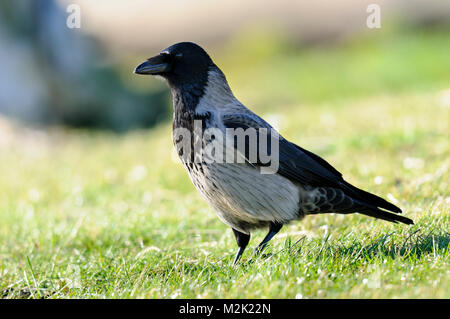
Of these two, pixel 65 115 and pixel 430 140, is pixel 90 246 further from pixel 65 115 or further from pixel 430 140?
pixel 65 115

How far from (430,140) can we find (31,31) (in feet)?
34.4

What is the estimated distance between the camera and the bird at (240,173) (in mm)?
3998

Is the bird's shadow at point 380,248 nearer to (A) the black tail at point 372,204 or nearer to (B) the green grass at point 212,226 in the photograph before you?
(B) the green grass at point 212,226

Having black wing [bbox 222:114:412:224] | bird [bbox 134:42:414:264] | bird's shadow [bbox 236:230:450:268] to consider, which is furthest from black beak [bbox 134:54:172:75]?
bird's shadow [bbox 236:230:450:268]

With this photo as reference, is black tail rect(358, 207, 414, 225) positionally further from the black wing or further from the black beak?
the black beak

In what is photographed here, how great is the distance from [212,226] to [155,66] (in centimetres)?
178

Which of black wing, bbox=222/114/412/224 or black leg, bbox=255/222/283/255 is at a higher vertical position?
black wing, bbox=222/114/412/224

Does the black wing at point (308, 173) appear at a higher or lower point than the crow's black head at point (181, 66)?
lower

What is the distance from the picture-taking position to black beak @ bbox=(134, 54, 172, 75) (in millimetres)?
4125

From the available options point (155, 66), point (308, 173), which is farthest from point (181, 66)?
point (308, 173)

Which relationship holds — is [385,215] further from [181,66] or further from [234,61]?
[234,61]

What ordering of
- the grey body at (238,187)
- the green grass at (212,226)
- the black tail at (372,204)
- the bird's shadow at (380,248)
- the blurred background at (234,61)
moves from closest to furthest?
the green grass at (212,226) < the bird's shadow at (380,248) < the grey body at (238,187) < the black tail at (372,204) < the blurred background at (234,61)

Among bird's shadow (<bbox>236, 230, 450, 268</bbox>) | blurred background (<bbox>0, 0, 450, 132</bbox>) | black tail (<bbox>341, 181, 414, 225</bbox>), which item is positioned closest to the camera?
bird's shadow (<bbox>236, 230, 450, 268</bbox>)

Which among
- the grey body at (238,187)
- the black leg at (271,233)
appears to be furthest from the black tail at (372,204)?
the black leg at (271,233)
